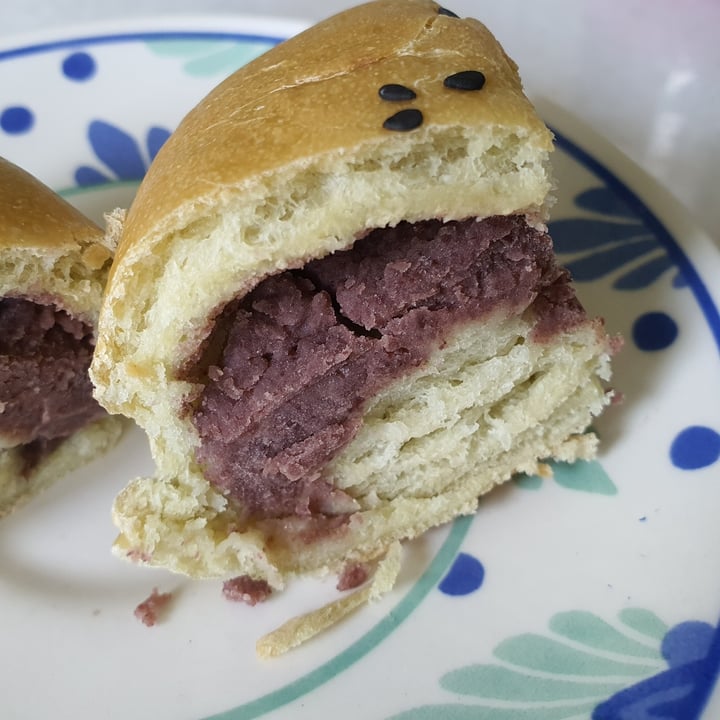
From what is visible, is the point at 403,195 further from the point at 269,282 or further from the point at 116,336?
the point at 116,336

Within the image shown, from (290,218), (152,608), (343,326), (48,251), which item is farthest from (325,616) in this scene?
(48,251)

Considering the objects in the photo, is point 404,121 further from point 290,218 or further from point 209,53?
point 209,53

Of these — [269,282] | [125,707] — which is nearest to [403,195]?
[269,282]

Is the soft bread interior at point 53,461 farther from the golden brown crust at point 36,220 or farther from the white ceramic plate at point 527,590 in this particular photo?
the golden brown crust at point 36,220

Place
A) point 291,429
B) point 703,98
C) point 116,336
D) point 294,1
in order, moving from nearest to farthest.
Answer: point 116,336, point 291,429, point 703,98, point 294,1

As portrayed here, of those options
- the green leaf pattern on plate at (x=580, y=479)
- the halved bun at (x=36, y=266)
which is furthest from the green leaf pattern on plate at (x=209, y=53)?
the green leaf pattern on plate at (x=580, y=479)

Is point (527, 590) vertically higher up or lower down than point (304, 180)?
lower down

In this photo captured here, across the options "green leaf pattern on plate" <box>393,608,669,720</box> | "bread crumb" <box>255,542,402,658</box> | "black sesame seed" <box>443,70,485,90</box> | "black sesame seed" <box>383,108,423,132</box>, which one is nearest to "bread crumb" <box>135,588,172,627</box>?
"bread crumb" <box>255,542,402,658</box>
